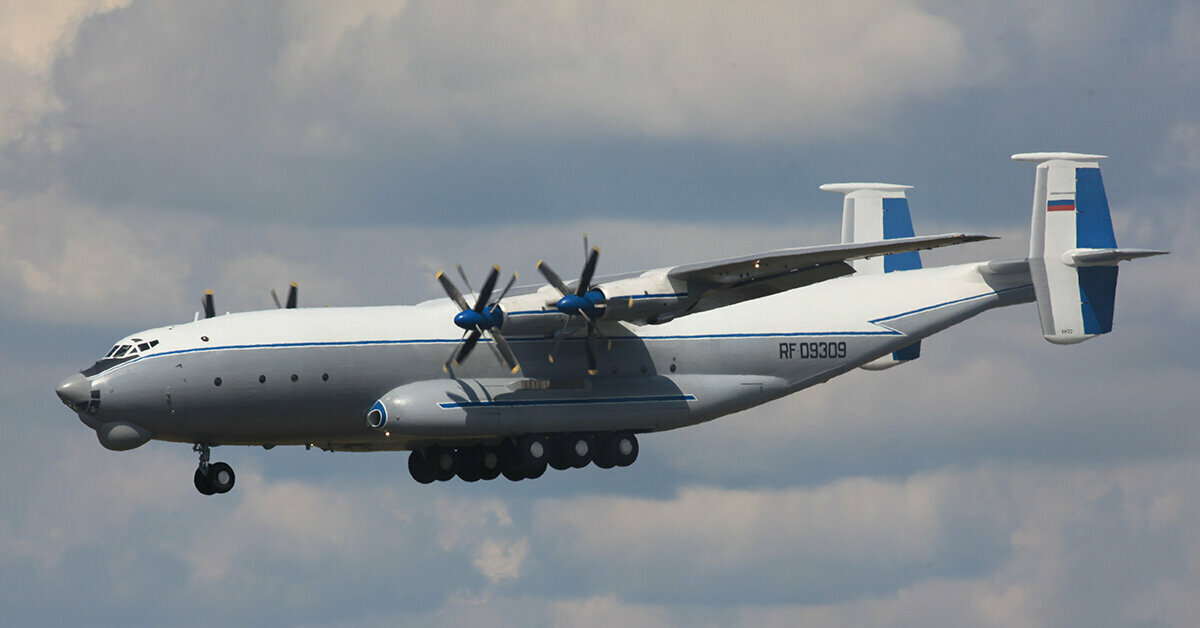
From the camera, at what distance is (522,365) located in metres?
50.7

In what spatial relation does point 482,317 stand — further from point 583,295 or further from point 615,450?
point 615,450

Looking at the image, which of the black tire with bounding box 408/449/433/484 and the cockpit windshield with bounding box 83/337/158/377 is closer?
the cockpit windshield with bounding box 83/337/158/377

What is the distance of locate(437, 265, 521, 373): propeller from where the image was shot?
48094mm

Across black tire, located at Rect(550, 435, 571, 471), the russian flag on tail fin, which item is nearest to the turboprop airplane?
black tire, located at Rect(550, 435, 571, 471)

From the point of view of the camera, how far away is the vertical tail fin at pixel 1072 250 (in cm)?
5312

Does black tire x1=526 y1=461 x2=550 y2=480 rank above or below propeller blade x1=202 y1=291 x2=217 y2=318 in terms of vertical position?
below

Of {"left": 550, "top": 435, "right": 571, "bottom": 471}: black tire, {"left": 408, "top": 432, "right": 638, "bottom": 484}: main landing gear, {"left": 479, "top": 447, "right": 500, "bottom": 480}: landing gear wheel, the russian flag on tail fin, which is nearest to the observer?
{"left": 408, "top": 432, "right": 638, "bottom": 484}: main landing gear

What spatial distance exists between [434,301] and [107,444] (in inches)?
397

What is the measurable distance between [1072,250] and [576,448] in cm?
1550

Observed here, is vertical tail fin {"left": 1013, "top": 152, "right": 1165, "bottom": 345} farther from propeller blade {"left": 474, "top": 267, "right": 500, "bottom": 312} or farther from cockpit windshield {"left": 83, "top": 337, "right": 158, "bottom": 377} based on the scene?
cockpit windshield {"left": 83, "top": 337, "right": 158, "bottom": 377}

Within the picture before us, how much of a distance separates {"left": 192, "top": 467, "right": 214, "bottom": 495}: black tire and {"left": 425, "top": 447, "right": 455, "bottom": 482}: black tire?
711 centimetres

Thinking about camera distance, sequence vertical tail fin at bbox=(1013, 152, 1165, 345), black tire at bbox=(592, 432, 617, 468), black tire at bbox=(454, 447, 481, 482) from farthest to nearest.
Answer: black tire at bbox=(454, 447, 481, 482), vertical tail fin at bbox=(1013, 152, 1165, 345), black tire at bbox=(592, 432, 617, 468)

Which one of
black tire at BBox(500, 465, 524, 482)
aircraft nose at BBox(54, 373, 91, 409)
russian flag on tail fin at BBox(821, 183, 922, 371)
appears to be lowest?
black tire at BBox(500, 465, 524, 482)

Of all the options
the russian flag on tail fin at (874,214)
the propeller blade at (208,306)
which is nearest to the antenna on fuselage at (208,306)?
the propeller blade at (208,306)
